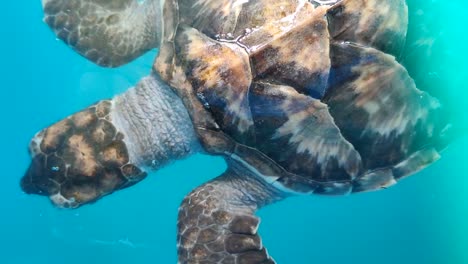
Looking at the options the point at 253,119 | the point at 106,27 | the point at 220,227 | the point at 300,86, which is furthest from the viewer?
the point at 106,27

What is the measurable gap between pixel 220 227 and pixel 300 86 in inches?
45.9

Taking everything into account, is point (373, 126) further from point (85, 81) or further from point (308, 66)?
point (85, 81)

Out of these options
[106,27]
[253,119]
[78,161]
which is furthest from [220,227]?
[106,27]

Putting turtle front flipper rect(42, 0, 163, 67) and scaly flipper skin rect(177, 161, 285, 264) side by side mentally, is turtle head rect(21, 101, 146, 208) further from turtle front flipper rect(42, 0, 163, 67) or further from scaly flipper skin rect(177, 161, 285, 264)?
turtle front flipper rect(42, 0, 163, 67)

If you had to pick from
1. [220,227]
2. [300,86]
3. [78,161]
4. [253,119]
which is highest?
[300,86]

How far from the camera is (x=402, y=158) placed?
345 centimetres

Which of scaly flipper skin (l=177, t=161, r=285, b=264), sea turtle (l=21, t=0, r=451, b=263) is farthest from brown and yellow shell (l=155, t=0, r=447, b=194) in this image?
scaly flipper skin (l=177, t=161, r=285, b=264)

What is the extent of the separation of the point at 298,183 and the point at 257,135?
0.50 meters

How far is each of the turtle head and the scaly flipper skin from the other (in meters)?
0.57

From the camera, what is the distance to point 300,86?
289 centimetres

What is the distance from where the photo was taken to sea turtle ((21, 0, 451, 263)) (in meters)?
2.86

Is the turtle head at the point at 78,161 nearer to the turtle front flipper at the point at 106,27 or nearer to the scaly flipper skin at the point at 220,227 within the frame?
the scaly flipper skin at the point at 220,227

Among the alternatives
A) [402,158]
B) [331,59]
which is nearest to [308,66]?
[331,59]

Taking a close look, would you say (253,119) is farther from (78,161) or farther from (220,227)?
(78,161)
